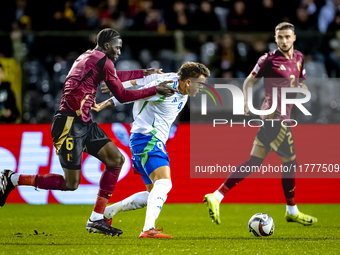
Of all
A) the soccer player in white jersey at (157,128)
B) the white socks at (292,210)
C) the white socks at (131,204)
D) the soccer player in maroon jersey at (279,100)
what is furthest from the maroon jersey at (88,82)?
the white socks at (292,210)

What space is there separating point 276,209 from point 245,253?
4.25m

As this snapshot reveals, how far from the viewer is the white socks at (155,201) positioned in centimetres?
521

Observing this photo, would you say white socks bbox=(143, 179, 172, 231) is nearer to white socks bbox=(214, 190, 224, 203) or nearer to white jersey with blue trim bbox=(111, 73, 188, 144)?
white jersey with blue trim bbox=(111, 73, 188, 144)

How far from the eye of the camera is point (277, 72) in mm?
6891

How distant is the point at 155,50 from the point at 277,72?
373cm

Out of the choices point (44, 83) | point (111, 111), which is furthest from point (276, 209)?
point (44, 83)

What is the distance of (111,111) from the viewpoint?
9.68m

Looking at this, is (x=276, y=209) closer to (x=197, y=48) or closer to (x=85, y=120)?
(x=197, y=48)

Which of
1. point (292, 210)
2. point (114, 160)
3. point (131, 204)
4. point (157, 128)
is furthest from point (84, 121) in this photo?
point (292, 210)

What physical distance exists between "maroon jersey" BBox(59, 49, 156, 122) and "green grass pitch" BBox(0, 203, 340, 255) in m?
1.47

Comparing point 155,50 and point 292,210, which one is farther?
point 155,50

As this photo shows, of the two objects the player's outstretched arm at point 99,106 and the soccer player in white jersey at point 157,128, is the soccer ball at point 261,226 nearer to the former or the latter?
the soccer player in white jersey at point 157,128

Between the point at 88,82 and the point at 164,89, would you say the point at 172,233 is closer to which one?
the point at 164,89

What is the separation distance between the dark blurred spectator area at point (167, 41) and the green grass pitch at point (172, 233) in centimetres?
201
